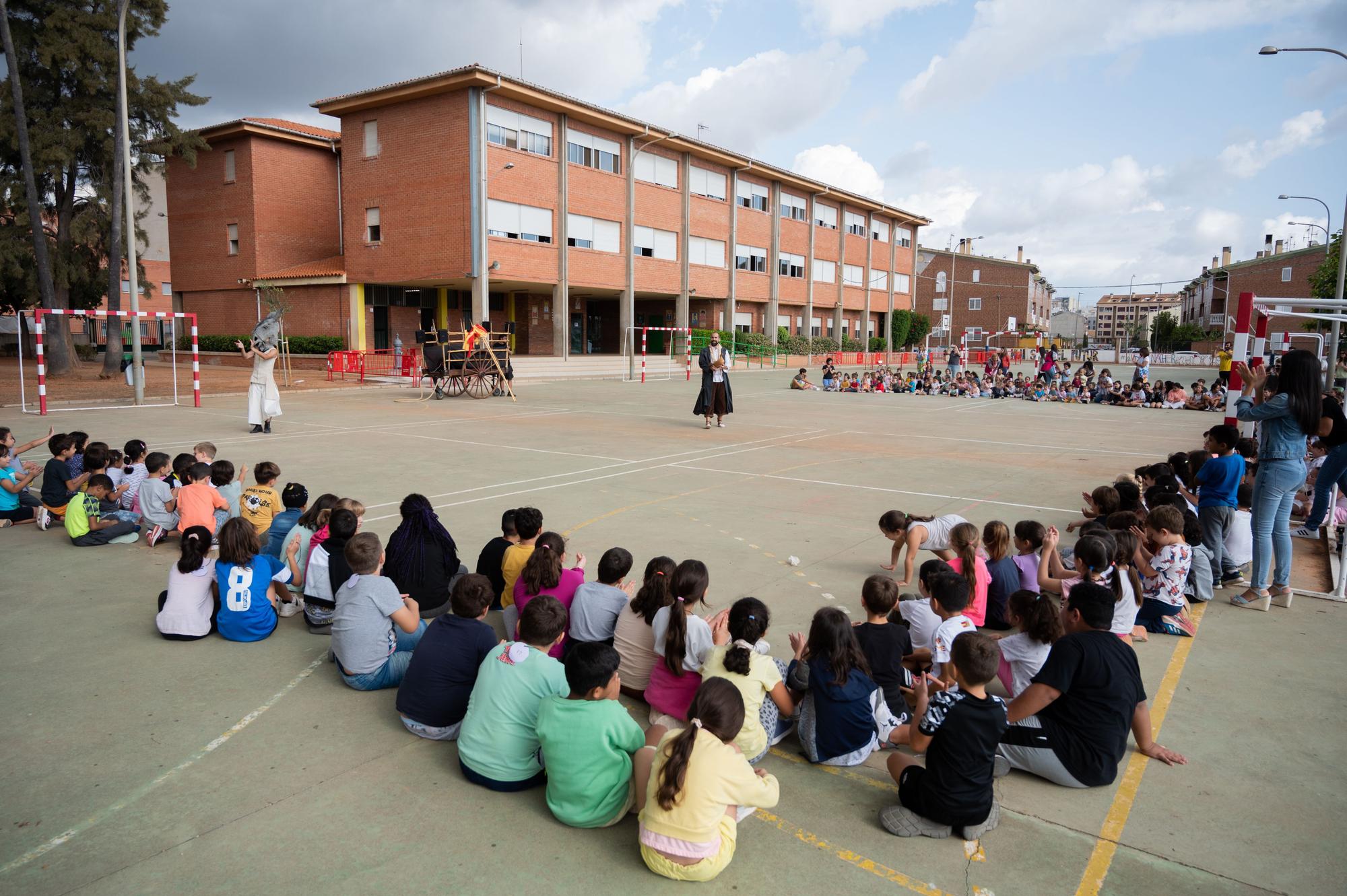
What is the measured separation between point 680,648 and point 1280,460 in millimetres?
5265

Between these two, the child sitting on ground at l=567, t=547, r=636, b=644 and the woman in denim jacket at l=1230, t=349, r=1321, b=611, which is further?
the woman in denim jacket at l=1230, t=349, r=1321, b=611

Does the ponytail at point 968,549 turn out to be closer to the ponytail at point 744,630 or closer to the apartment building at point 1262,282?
the ponytail at point 744,630

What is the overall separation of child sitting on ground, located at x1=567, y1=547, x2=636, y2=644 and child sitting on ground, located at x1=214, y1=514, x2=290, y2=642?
2.23 metres

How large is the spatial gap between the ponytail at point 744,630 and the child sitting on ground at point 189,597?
364cm

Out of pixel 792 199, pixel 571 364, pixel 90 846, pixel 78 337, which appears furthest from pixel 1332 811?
pixel 78 337

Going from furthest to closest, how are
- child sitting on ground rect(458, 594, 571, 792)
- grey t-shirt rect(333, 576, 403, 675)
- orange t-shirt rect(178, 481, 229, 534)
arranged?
orange t-shirt rect(178, 481, 229, 534), grey t-shirt rect(333, 576, 403, 675), child sitting on ground rect(458, 594, 571, 792)

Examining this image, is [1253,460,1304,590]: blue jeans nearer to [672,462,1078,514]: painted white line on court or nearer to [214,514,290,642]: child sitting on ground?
[672,462,1078,514]: painted white line on court

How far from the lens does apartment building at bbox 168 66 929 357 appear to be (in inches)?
1324

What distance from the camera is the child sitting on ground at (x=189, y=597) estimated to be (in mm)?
5492

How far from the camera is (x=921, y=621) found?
5086 millimetres

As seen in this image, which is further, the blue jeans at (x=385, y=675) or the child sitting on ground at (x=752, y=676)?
the blue jeans at (x=385, y=675)

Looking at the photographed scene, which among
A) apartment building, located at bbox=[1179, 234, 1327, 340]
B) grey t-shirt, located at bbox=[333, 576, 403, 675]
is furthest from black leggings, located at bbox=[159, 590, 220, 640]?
apartment building, located at bbox=[1179, 234, 1327, 340]

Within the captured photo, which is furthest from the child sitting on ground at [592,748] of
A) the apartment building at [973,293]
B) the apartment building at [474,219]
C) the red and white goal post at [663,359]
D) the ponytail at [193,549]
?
the apartment building at [973,293]

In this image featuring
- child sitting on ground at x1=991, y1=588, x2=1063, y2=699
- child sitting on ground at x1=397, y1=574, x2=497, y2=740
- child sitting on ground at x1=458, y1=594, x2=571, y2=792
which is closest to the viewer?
child sitting on ground at x1=458, y1=594, x2=571, y2=792
